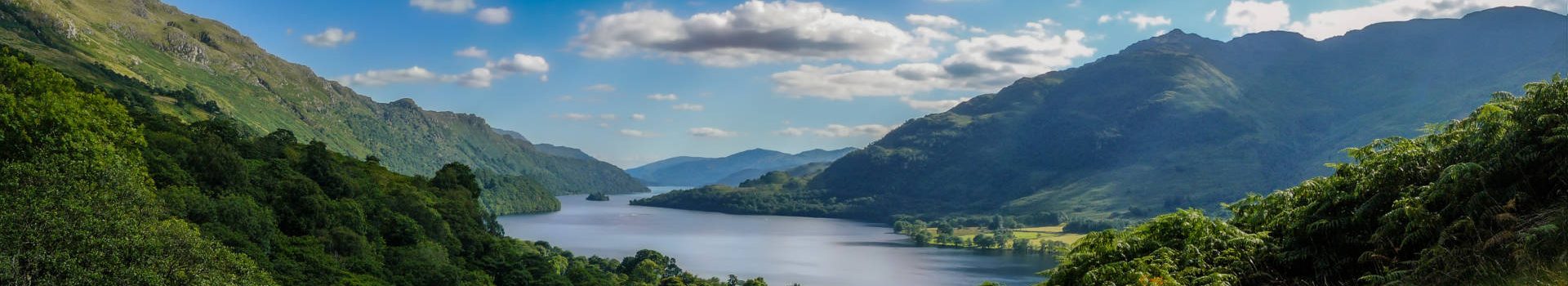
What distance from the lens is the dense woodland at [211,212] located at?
92.5ft

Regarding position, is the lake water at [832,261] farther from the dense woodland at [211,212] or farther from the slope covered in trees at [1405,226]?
the slope covered in trees at [1405,226]

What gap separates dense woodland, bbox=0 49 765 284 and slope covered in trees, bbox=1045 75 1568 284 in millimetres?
29568

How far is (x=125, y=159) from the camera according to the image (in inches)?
1359

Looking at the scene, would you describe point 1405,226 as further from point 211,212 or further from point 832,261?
point 832,261

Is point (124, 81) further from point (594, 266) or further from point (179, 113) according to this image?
point (594, 266)

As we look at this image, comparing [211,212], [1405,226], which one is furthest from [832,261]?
[1405,226]

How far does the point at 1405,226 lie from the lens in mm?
10500

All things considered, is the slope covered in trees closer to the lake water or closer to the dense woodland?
the dense woodland

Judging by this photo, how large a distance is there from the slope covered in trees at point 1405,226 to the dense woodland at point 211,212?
2957 cm

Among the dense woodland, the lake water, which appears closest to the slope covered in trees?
the dense woodland

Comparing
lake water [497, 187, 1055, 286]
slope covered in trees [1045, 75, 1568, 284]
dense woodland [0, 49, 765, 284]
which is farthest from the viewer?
lake water [497, 187, 1055, 286]

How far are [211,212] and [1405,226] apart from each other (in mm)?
59026

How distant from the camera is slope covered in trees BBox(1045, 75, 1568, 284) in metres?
9.45

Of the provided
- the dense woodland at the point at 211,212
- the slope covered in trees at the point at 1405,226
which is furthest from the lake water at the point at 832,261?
the slope covered in trees at the point at 1405,226
